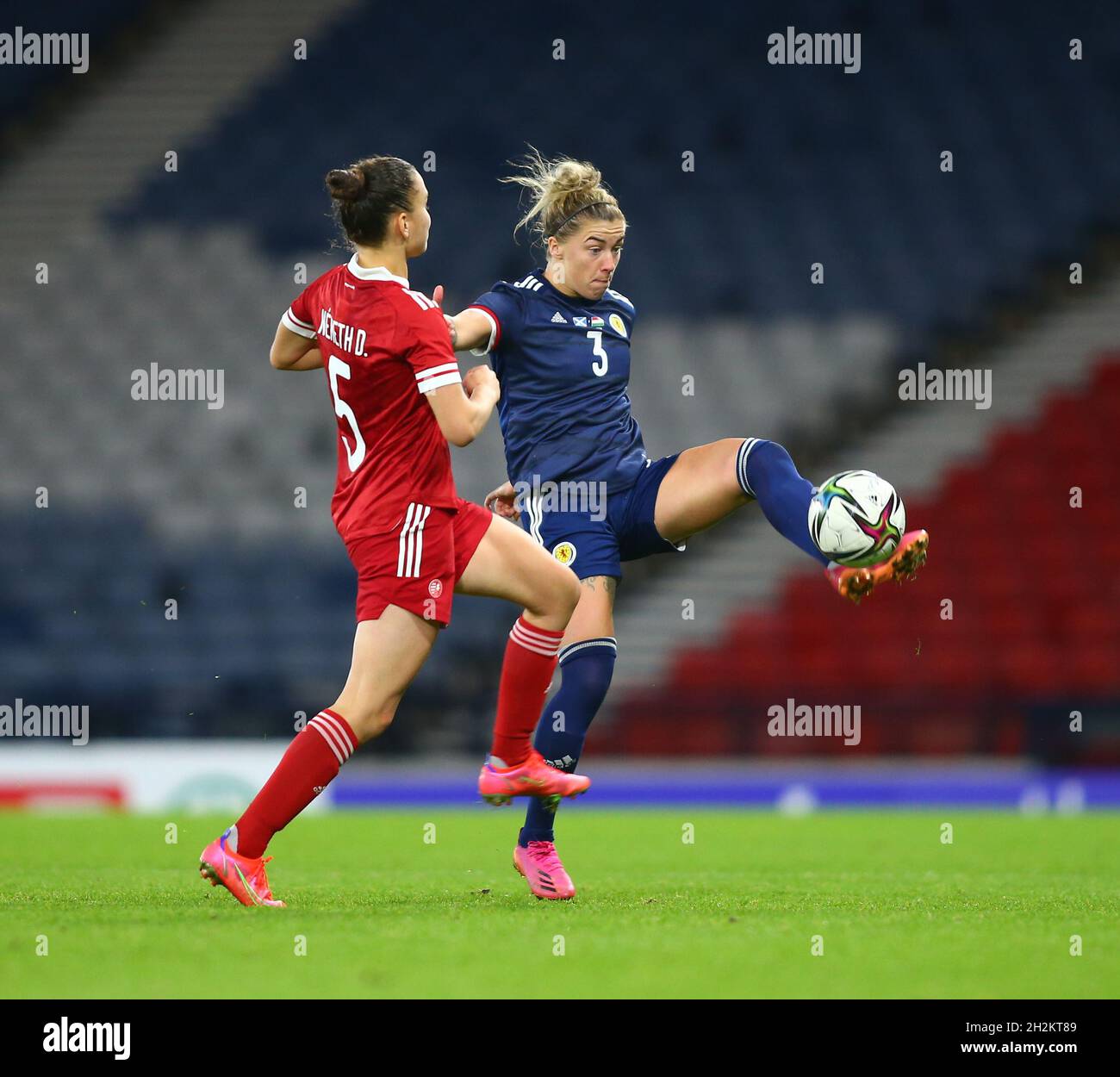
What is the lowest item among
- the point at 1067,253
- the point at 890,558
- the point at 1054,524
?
the point at 890,558

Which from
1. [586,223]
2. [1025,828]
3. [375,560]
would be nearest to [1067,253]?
[1025,828]

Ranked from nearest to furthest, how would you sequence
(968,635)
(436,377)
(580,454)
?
→ (436,377) → (580,454) → (968,635)

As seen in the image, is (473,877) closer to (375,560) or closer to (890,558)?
(375,560)

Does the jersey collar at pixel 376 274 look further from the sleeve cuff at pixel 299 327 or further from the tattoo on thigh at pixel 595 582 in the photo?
the tattoo on thigh at pixel 595 582

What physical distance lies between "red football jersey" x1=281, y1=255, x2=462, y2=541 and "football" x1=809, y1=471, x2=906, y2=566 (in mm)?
1053

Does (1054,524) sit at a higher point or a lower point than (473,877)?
higher

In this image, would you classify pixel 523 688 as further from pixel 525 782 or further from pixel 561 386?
pixel 561 386

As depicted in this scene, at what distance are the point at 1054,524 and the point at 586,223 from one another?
30.6 ft

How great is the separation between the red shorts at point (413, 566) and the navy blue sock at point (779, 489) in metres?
0.93

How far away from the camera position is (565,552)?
5.22 metres

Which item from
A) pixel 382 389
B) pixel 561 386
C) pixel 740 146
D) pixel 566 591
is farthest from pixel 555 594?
pixel 740 146

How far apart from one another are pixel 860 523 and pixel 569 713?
1.13 metres
